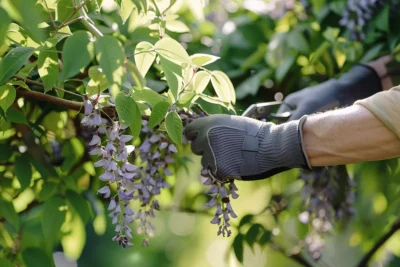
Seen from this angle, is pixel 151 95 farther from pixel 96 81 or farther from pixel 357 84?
pixel 357 84

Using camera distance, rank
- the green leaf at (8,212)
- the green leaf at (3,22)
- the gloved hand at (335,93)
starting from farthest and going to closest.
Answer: the gloved hand at (335,93) < the green leaf at (8,212) < the green leaf at (3,22)

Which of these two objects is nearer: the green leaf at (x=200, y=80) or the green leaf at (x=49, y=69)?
the green leaf at (x=49, y=69)

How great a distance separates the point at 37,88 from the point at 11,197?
0.24 metres

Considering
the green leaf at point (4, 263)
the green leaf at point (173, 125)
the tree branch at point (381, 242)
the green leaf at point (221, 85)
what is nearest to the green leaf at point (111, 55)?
the green leaf at point (173, 125)

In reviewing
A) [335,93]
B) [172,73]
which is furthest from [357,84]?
[172,73]

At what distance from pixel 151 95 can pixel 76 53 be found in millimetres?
217

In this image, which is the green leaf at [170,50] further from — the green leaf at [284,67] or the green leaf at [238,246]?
the green leaf at [284,67]

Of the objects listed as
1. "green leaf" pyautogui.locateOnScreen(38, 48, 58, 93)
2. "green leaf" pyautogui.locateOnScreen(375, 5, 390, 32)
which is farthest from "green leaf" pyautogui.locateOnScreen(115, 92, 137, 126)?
"green leaf" pyautogui.locateOnScreen(375, 5, 390, 32)

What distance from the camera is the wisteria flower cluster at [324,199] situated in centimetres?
191

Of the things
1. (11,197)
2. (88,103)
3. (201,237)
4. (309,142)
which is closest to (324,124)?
(309,142)

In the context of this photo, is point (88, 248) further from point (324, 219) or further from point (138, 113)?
point (138, 113)

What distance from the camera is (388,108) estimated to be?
1.24 metres

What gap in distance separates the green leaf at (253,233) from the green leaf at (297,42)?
1.57ft

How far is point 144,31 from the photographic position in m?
1.52
